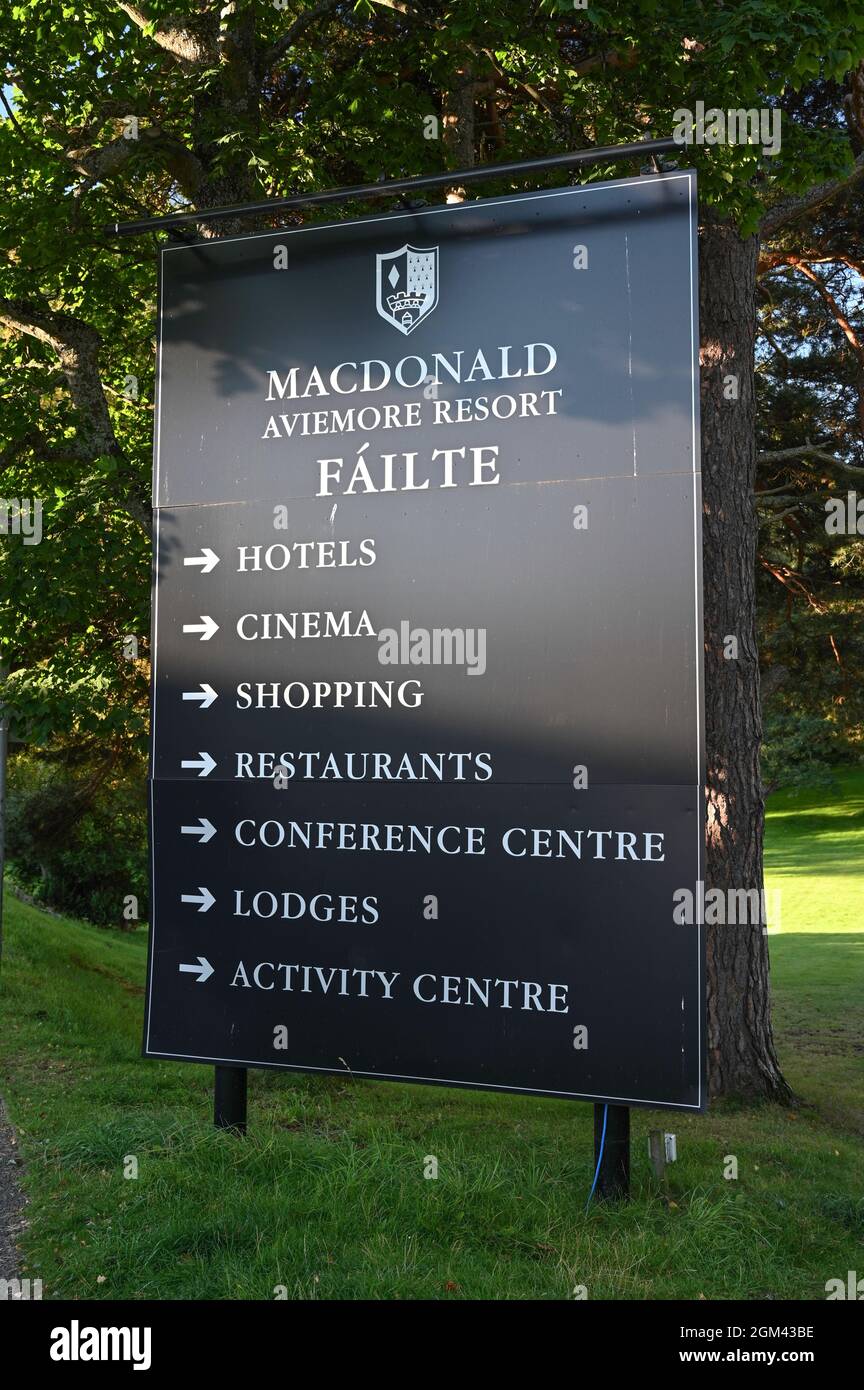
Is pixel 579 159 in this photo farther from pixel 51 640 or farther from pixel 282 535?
pixel 51 640

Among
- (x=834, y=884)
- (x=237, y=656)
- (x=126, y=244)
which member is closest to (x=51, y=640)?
(x=126, y=244)

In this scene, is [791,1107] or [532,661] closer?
[532,661]

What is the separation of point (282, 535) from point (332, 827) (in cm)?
152

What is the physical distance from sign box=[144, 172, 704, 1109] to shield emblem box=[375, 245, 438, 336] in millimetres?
15

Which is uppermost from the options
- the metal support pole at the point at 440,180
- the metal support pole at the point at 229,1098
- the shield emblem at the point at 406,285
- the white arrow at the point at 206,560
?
the metal support pole at the point at 440,180

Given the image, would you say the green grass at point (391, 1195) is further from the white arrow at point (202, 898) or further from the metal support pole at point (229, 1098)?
the white arrow at point (202, 898)

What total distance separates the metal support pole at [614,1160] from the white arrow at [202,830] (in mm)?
2388

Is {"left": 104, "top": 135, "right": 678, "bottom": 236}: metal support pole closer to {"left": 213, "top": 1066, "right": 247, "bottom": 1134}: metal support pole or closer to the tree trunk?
the tree trunk

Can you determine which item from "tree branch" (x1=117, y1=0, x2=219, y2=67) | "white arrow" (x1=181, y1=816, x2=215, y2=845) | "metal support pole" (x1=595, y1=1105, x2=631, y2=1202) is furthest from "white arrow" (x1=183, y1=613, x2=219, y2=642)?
"tree branch" (x1=117, y1=0, x2=219, y2=67)

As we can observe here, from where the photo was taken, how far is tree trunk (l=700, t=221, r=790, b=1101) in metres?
8.74

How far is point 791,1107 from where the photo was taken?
857cm

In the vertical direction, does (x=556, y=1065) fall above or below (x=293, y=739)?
below

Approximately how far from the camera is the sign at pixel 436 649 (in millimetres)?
5344

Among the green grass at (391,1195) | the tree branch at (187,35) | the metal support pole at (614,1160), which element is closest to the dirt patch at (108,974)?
the green grass at (391,1195)
